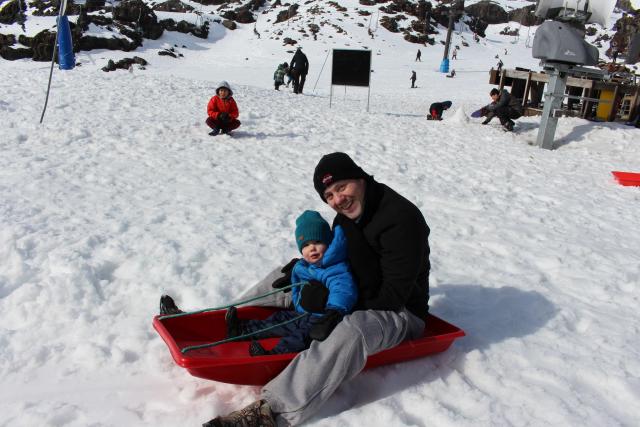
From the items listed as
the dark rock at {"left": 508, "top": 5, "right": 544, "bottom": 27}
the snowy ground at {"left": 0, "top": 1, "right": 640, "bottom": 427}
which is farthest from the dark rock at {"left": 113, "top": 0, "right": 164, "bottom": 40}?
the dark rock at {"left": 508, "top": 5, "right": 544, "bottom": 27}

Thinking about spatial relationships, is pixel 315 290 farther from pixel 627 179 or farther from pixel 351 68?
pixel 351 68

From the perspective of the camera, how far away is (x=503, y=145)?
9844 millimetres

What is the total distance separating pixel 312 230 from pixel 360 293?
0.42 m

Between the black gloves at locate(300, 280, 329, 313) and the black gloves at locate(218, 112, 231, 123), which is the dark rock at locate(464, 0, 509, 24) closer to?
the black gloves at locate(218, 112, 231, 123)

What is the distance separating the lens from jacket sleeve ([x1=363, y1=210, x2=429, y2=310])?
2496 mm

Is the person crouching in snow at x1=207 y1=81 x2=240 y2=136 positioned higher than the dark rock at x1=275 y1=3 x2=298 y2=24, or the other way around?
the dark rock at x1=275 y1=3 x2=298 y2=24

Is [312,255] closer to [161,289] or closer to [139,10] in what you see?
[161,289]

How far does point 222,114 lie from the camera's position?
8445 mm

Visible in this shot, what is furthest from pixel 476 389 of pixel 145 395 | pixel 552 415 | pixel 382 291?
pixel 145 395

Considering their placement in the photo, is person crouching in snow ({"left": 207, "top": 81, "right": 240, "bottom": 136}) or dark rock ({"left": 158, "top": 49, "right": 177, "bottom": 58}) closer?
person crouching in snow ({"left": 207, "top": 81, "right": 240, "bottom": 136})

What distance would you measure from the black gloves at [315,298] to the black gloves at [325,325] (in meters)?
0.09

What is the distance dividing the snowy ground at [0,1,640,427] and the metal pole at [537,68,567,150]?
0.34 metres

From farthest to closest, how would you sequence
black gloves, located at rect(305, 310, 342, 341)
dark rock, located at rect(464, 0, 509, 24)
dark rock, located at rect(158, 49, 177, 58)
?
dark rock, located at rect(464, 0, 509, 24) → dark rock, located at rect(158, 49, 177, 58) → black gloves, located at rect(305, 310, 342, 341)

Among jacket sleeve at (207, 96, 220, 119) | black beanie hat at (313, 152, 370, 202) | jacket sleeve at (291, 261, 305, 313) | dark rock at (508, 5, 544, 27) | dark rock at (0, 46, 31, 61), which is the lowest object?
dark rock at (0, 46, 31, 61)
